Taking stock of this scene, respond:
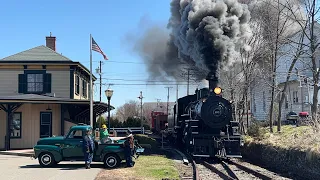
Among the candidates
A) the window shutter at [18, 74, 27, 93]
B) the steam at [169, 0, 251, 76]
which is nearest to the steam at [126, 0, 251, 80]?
the steam at [169, 0, 251, 76]

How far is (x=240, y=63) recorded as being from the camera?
27.0 m

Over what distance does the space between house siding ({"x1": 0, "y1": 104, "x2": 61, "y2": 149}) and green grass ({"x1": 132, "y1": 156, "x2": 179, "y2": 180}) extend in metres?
8.38

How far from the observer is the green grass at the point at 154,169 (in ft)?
41.8

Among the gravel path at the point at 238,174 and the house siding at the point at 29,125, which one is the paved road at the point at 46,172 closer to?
the gravel path at the point at 238,174

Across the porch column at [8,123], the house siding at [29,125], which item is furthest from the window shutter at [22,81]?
the porch column at [8,123]

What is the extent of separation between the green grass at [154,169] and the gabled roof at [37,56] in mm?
12836

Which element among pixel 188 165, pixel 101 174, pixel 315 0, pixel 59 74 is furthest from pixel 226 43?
pixel 59 74

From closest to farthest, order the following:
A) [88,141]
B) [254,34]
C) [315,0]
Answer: [88,141], [315,0], [254,34]

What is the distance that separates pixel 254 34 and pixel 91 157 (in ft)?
46.3

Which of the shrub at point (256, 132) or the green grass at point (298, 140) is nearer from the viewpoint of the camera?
the green grass at point (298, 140)

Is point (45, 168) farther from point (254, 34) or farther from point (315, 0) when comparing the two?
point (254, 34)

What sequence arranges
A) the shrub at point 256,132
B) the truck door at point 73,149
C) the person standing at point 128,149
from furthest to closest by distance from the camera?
1. the shrub at point 256,132
2. the truck door at point 73,149
3. the person standing at point 128,149

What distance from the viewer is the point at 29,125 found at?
2302 cm

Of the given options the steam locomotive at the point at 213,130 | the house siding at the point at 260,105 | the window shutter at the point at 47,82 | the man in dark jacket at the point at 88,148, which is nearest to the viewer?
the man in dark jacket at the point at 88,148
